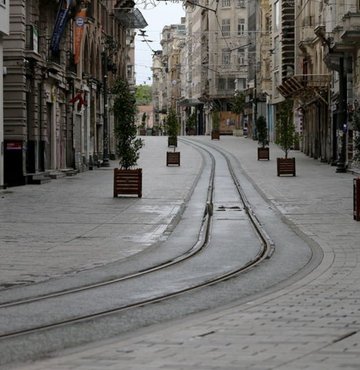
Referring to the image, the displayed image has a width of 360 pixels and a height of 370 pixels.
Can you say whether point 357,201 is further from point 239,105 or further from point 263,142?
point 239,105

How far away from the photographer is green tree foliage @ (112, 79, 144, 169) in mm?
30969

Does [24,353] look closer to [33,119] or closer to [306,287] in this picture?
[306,287]

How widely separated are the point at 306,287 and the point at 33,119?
27699 millimetres

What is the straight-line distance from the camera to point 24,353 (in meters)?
7.48

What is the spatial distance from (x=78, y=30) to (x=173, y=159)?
10098 mm

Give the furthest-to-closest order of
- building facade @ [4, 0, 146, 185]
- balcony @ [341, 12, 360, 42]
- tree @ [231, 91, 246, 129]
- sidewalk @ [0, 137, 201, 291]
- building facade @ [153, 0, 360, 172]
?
tree @ [231, 91, 246, 129] → building facade @ [153, 0, 360, 172] → balcony @ [341, 12, 360, 42] → building facade @ [4, 0, 146, 185] → sidewalk @ [0, 137, 201, 291]

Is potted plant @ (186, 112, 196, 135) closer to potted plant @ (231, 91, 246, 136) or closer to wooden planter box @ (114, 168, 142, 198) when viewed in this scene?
potted plant @ (231, 91, 246, 136)

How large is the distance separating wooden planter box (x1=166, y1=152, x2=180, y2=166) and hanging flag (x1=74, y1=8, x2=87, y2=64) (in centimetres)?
795

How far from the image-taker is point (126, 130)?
102ft

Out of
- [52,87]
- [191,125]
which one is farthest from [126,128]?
[191,125]

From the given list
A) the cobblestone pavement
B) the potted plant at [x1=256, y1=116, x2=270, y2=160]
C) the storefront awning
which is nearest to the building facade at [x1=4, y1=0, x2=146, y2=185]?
the potted plant at [x1=256, y1=116, x2=270, y2=160]

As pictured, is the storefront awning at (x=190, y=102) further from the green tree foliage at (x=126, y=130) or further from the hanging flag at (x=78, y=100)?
the green tree foliage at (x=126, y=130)

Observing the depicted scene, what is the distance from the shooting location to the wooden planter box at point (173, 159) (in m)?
52.3

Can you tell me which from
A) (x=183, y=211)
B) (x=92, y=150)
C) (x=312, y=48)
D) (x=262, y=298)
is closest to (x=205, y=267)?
(x=262, y=298)
